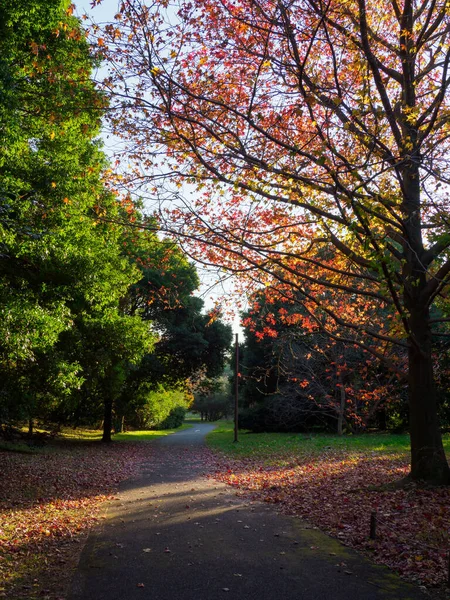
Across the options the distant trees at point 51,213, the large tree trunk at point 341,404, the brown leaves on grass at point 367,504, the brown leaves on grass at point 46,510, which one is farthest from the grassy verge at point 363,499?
the large tree trunk at point 341,404

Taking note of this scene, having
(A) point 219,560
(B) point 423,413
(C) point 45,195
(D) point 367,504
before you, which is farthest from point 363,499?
(C) point 45,195

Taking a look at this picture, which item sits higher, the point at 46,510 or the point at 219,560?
the point at 219,560

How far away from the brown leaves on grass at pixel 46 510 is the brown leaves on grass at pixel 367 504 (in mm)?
3530

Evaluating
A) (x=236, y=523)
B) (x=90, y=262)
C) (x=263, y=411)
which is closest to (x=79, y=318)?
(x=90, y=262)

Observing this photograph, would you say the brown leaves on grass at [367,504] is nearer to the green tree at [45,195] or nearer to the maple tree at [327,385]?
the green tree at [45,195]

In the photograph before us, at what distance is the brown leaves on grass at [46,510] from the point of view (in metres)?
5.59

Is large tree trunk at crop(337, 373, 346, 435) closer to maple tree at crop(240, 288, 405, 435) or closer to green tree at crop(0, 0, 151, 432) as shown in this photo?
maple tree at crop(240, 288, 405, 435)

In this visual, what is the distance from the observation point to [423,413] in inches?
375

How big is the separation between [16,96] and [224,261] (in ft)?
18.4

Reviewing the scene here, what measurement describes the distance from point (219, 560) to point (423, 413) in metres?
5.37

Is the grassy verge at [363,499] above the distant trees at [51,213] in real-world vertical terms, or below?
below

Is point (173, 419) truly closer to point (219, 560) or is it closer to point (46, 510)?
point (46, 510)

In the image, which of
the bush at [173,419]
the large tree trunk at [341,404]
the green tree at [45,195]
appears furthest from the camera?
the bush at [173,419]

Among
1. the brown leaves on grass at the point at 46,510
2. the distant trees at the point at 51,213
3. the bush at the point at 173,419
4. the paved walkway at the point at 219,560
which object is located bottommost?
the bush at the point at 173,419
